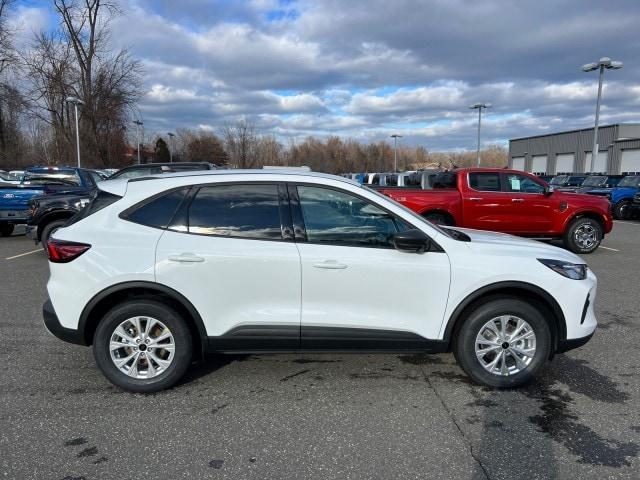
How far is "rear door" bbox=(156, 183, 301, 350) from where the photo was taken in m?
3.63

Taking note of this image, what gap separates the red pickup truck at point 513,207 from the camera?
1039cm

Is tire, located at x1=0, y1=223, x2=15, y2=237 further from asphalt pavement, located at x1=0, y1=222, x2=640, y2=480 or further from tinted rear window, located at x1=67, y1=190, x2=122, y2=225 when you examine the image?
tinted rear window, located at x1=67, y1=190, x2=122, y2=225

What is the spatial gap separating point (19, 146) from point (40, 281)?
48215 mm

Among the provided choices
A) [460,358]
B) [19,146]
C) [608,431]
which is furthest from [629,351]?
[19,146]

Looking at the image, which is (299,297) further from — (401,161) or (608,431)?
(401,161)

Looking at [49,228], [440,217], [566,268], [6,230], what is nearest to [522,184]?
[440,217]

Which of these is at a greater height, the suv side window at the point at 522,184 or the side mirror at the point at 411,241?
the suv side window at the point at 522,184

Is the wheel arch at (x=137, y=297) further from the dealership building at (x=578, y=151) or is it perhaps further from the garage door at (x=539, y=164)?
the garage door at (x=539, y=164)

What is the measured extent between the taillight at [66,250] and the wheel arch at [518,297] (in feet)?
9.60

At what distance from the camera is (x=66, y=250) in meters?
3.68

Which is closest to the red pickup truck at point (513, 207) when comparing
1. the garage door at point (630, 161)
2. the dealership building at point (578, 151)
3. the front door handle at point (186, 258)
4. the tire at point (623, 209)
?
the front door handle at point (186, 258)

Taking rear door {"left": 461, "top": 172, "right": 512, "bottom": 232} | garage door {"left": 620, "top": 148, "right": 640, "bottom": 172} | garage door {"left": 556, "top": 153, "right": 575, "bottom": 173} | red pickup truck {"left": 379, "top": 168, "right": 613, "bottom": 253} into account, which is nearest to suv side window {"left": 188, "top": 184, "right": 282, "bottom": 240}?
red pickup truck {"left": 379, "top": 168, "right": 613, "bottom": 253}

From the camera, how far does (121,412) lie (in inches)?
139

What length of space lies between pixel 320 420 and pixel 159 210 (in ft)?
6.64
